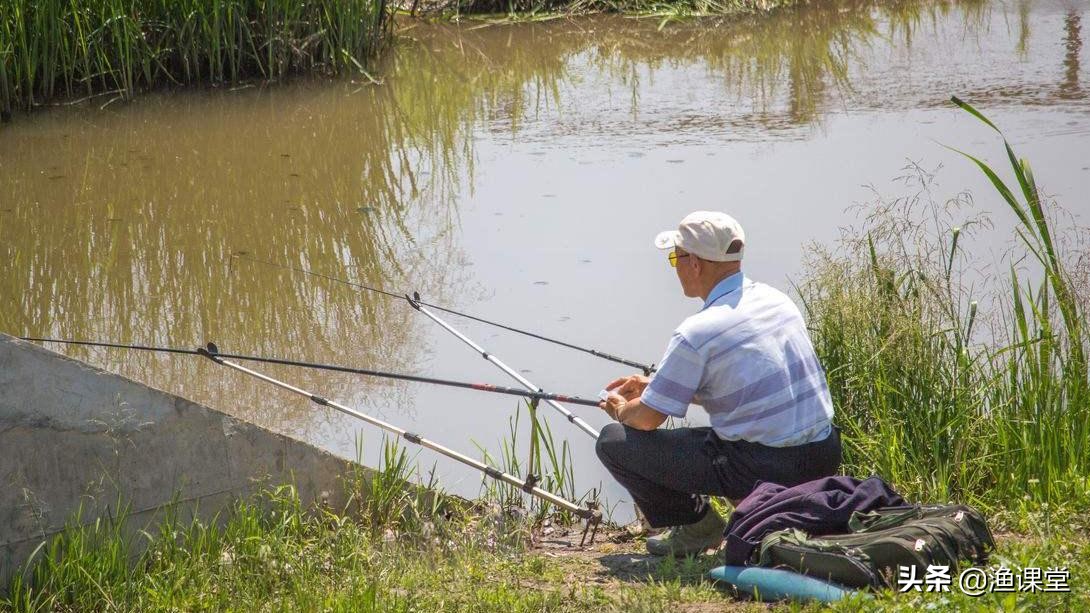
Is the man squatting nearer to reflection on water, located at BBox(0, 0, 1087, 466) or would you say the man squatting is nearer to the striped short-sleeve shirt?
the striped short-sleeve shirt

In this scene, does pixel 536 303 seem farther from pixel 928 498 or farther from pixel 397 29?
pixel 397 29

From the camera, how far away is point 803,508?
314cm

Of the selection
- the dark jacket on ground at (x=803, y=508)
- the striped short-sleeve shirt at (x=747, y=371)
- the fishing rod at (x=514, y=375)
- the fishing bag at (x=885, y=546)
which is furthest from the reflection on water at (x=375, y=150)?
the fishing bag at (x=885, y=546)

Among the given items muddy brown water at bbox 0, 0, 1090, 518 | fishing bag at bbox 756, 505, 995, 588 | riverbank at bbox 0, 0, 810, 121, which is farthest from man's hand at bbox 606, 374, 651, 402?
riverbank at bbox 0, 0, 810, 121

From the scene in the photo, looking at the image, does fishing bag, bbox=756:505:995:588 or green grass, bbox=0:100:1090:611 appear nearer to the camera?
fishing bag, bbox=756:505:995:588

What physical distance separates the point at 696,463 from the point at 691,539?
306 millimetres

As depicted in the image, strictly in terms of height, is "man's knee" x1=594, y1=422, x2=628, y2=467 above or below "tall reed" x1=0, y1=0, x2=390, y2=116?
below

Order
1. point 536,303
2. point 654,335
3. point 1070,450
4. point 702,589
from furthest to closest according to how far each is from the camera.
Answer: point 536,303, point 654,335, point 1070,450, point 702,589

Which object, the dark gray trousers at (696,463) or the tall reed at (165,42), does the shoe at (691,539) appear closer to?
the dark gray trousers at (696,463)

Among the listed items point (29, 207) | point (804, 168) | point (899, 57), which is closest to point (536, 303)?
point (804, 168)

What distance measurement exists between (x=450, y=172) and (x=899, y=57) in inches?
187

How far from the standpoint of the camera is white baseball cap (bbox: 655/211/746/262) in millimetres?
3377

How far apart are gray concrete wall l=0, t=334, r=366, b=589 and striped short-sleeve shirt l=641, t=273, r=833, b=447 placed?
3.97ft

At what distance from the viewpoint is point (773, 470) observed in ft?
11.1
